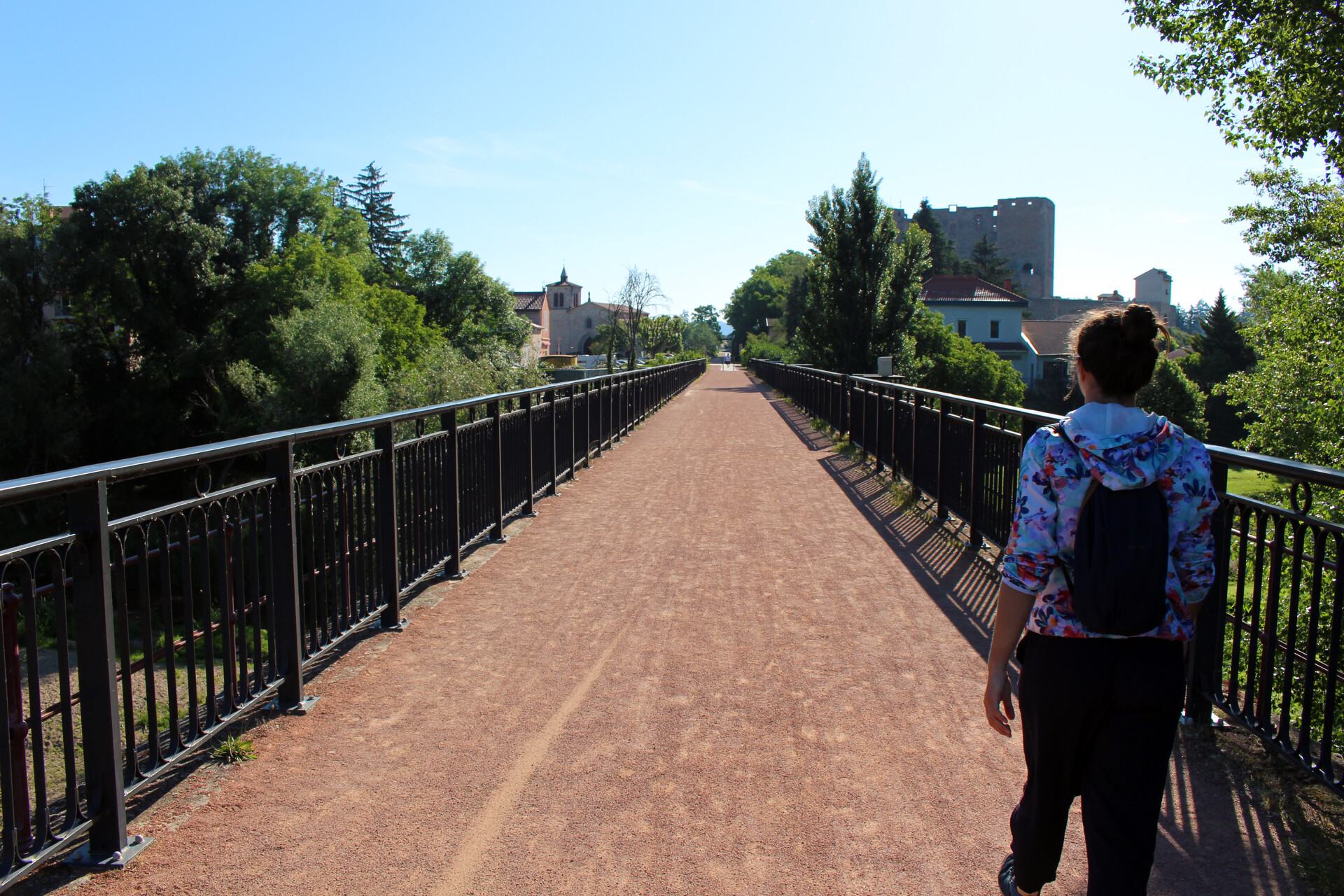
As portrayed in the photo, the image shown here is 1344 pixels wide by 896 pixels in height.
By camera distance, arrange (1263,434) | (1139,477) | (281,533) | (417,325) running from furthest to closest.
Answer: (417,325) < (1263,434) < (281,533) < (1139,477)

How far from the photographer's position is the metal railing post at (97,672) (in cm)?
258

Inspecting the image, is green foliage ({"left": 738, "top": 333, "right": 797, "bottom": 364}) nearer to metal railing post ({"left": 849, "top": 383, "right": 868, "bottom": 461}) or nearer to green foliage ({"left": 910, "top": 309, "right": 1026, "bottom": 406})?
green foliage ({"left": 910, "top": 309, "right": 1026, "bottom": 406})

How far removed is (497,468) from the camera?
702 cm

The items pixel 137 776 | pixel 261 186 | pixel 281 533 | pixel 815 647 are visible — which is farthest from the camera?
pixel 261 186

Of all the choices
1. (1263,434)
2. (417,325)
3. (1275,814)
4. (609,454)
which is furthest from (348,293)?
(1275,814)

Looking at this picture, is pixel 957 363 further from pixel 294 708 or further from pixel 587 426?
pixel 294 708

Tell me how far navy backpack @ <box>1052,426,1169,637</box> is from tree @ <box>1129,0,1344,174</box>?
1485cm

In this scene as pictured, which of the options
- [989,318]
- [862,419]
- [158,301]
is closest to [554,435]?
[862,419]

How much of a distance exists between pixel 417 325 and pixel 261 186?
10.5 metres

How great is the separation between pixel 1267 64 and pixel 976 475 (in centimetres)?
1259

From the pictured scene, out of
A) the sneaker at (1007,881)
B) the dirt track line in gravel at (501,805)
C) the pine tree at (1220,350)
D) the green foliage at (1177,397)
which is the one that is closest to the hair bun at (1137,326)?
the sneaker at (1007,881)

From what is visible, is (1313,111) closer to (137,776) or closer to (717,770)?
(717,770)

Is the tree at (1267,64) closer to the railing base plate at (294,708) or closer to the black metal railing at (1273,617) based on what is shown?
the black metal railing at (1273,617)

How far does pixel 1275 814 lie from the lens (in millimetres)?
2877
